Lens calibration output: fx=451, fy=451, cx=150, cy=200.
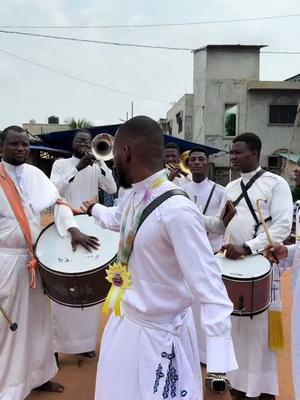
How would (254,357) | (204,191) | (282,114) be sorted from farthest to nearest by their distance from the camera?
(282,114), (204,191), (254,357)

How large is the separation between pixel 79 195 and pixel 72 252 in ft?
6.92

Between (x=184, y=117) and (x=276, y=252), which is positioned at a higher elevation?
(x=184, y=117)

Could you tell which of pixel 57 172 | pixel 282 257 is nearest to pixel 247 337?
pixel 282 257

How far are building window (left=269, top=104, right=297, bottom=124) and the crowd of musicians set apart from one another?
19699mm

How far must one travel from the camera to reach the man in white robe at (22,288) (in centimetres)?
362

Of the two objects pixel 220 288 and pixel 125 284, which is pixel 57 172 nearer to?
pixel 125 284

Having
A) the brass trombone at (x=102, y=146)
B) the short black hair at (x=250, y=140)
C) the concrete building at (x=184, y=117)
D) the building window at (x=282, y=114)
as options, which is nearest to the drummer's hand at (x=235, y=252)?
the short black hair at (x=250, y=140)

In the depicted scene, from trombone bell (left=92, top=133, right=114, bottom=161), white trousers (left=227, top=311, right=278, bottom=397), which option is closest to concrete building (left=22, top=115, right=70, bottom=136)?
trombone bell (left=92, top=133, right=114, bottom=161)

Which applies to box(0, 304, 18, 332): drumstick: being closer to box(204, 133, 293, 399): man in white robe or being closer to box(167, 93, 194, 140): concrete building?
box(204, 133, 293, 399): man in white robe

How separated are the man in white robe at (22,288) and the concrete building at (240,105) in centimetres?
2191

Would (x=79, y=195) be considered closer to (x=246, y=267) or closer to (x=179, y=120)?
(x=246, y=267)

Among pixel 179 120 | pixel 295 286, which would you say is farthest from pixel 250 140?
pixel 179 120

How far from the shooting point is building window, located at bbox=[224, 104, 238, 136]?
25.1 metres

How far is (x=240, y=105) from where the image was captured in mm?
24703
